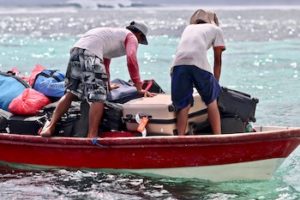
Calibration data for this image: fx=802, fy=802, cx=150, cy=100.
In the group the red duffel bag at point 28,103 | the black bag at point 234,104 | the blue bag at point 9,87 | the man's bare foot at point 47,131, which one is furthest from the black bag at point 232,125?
the blue bag at point 9,87

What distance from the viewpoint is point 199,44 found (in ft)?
26.7

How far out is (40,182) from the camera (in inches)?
324

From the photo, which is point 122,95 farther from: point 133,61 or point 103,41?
point 103,41

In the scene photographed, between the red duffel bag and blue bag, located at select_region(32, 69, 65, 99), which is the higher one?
blue bag, located at select_region(32, 69, 65, 99)

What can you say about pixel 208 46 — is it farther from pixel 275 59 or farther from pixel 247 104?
pixel 275 59

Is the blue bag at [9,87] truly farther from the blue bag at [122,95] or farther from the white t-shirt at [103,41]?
the blue bag at [122,95]

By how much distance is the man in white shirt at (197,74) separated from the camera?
8.05 m

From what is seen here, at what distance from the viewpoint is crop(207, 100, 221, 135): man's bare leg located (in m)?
Answer: 8.03

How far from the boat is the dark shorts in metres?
0.47

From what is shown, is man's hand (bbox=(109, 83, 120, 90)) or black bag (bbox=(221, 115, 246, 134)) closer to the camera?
black bag (bbox=(221, 115, 246, 134))

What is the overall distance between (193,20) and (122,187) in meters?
1.91

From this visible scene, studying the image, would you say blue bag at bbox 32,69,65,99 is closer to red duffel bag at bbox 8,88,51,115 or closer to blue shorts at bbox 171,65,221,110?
red duffel bag at bbox 8,88,51,115

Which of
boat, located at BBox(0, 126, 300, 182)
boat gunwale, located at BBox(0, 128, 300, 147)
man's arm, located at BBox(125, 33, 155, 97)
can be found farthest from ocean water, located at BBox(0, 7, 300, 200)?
man's arm, located at BBox(125, 33, 155, 97)

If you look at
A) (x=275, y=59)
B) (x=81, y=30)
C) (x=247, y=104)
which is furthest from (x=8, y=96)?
(x=81, y=30)
